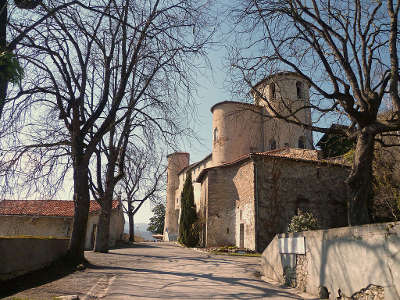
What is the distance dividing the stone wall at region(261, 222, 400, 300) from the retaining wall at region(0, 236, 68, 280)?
20.8 ft

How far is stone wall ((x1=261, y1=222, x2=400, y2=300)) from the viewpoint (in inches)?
156

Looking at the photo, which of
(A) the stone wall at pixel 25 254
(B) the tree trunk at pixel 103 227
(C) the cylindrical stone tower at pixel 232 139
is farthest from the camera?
(C) the cylindrical stone tower at pixel 232 139

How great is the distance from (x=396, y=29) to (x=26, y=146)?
35.5 ft

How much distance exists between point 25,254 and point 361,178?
8.80 meters

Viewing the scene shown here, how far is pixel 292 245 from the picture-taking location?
688 centimetres

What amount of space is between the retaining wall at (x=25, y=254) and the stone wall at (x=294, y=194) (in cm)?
1173

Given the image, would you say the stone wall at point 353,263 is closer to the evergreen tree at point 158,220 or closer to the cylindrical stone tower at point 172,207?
the cylindrical stone tower at point 172,207

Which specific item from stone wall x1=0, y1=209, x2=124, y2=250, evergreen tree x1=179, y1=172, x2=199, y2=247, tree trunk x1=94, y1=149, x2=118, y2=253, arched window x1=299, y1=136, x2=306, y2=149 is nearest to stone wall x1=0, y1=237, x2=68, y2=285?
tree trunk x1=94, y1=149, x2=118, y2=253

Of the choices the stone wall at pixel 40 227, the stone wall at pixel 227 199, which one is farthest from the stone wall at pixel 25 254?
the stone wall at pixel 40 227

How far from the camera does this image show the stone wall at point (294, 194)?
17.5 m

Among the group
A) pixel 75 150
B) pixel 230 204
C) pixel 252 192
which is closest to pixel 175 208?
pixel 230 204

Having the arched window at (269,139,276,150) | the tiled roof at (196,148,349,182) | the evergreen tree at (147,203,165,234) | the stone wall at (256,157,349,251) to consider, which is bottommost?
the evergreen tree at (147,203,165,234)

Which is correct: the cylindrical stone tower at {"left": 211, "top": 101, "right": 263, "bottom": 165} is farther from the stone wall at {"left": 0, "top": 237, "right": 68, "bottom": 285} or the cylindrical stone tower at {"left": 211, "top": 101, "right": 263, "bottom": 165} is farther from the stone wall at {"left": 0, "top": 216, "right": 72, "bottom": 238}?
the stone wall at {"left": 0, "top": 237, "right": 68, "bottom": 285}

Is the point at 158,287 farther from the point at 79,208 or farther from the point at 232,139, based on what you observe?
the point at 232,139
